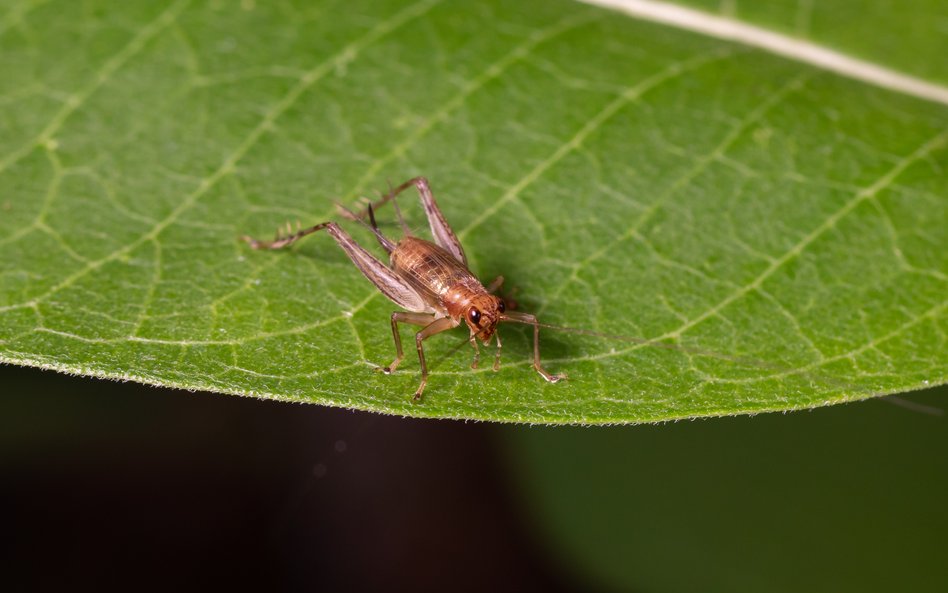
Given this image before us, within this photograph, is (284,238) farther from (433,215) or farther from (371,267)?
(433,215)

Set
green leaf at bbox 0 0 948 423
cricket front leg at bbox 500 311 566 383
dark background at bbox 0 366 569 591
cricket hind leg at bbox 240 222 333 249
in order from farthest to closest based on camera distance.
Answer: dark background at bbox 0 366 569 591, cricket hind leg at bbox 240 222 333 249, cricket front leg at bbox 500 311 566 383, green leaf at bbox 0 0 948 423

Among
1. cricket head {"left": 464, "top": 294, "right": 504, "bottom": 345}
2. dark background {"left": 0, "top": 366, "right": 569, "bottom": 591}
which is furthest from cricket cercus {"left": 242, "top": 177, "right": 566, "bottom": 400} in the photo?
dark background {"left": 0, "top": 366, "right": 569, "bottom": 591}

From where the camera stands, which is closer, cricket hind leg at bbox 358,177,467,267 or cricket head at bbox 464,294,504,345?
cricket head at bbox 464,294,504,345

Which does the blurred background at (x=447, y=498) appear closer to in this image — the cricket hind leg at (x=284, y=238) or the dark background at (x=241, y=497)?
the dark background at (x=241, y=497)

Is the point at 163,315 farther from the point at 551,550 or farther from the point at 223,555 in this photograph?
the point at 551,550

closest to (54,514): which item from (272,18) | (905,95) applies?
(272,18)

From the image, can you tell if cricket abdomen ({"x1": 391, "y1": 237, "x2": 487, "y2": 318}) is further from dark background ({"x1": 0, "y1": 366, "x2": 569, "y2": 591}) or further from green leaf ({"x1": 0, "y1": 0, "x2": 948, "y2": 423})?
dark background ({"x1": 0, "y1": 366, "x2": 569, "y2": 591})

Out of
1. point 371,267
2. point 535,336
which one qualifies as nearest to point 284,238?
point 371,267
